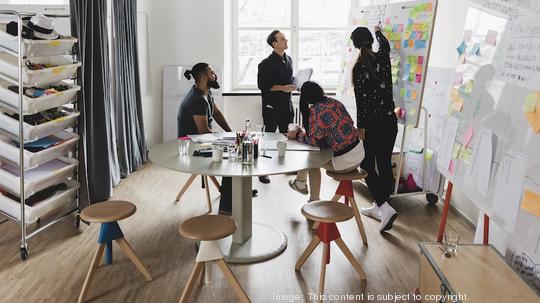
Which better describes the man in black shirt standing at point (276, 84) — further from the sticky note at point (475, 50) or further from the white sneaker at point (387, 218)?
the sticky note at point (475, 50)

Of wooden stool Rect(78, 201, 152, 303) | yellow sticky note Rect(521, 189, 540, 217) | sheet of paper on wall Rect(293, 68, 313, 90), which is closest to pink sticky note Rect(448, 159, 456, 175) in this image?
yellow sticky note Rect(521, 189, 540, 217)

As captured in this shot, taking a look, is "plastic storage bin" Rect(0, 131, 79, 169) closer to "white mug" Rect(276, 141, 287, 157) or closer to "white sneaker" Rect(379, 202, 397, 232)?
"white mug" Rect(276, 141, 287, 157)

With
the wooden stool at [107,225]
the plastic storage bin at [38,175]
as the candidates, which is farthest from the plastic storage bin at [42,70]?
the wooden stool at [107,225]

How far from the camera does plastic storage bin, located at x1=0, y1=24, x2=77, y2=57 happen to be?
119 inches

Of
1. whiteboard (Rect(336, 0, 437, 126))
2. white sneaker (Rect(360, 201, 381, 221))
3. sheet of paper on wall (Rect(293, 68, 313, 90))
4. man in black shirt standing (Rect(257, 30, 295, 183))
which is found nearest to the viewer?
whiteboard (Rect(336, 0, 437, 126))

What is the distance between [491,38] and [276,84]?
2699mm

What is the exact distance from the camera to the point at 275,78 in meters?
4.88

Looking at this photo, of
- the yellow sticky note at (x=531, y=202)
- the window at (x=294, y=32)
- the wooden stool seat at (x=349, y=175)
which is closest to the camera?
the yellow sticky note at (x=531, y=202)

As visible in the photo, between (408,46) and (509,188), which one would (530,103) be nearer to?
(509,188)

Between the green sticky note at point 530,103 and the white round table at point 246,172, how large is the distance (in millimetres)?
1184

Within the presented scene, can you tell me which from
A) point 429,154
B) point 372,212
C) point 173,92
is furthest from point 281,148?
point 173,92

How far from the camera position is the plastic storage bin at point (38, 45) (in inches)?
119

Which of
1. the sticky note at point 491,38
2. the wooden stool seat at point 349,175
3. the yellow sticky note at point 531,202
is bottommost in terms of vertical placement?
the wooden stool seat at point 349,175

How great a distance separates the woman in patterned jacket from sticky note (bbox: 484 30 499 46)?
1070 mm
